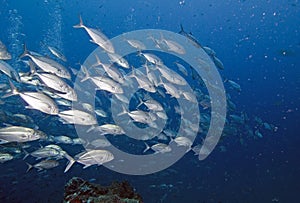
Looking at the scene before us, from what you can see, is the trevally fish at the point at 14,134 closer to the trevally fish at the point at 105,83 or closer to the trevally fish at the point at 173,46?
the trevally fish at the point at 105,83

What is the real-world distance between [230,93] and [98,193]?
47143 mm

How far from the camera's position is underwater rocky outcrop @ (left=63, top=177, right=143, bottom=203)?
3168 millimetres

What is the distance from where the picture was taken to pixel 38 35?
9919cm

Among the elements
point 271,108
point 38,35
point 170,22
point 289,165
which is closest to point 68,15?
point 38,35

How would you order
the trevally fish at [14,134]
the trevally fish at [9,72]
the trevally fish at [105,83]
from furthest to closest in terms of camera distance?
the trevally fish at [105,83], the trevally fish at [9,72], the trevally fish at [14,134]

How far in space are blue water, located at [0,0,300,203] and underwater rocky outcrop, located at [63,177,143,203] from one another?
4.76 m

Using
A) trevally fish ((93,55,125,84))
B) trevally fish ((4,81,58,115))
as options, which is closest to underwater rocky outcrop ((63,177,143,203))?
trevally fish ((4,81,58,115))

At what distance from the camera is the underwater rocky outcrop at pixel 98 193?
3168 millimetres

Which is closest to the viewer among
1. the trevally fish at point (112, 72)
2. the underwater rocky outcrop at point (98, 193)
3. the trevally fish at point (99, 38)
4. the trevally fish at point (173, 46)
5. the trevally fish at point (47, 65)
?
the underwater rocky outcrop at point (98, 193)

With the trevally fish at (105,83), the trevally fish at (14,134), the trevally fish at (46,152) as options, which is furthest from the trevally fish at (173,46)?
the trevally fish at (14,134)

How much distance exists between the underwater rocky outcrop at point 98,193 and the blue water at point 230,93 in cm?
476

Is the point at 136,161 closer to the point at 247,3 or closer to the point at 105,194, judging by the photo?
the point at 105,194

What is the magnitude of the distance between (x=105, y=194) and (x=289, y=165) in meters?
24.4

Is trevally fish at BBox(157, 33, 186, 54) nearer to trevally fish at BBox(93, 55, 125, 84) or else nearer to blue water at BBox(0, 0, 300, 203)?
trevally fish at BBox(93, 55, 125, 84)
